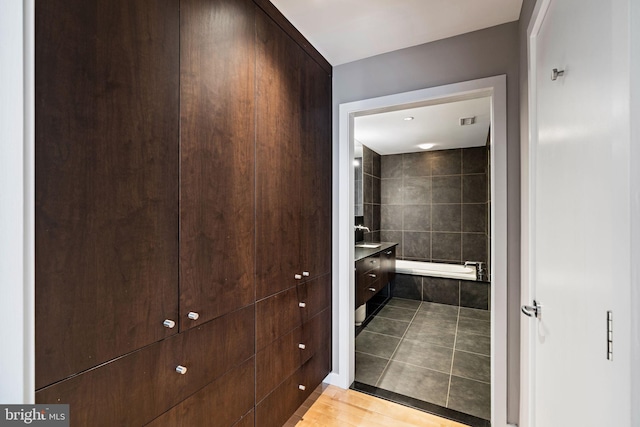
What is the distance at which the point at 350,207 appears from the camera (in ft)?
7.28

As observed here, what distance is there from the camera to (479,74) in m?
1.76

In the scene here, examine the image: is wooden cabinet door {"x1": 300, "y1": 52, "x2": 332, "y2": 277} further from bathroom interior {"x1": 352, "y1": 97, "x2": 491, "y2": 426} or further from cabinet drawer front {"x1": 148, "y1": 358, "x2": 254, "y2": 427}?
cabinet drawer front {"x1": 148, "y1": 358, "x2": 254, "y2": 427}

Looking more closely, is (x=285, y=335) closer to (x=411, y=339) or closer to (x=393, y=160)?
(x=411, y=339)

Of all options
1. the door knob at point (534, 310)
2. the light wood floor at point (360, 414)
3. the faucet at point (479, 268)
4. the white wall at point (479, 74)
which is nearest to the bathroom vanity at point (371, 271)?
the light wood floor at point (360, 414)

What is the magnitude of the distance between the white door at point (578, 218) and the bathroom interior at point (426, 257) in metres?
1.13

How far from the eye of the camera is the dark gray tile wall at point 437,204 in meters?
4.75

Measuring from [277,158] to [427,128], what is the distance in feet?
9.15

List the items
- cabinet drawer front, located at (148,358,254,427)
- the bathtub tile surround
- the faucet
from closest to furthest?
cabinet drawer front, located at (148,358,254,427) < the bathtub tile surround < the faucet

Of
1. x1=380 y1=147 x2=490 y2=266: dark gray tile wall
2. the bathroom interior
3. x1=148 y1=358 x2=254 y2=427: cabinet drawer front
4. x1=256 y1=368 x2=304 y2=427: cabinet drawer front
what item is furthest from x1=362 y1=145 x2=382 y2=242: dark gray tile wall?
x1=148 y1=358 x2=254 y2=427: cabinet drawer front

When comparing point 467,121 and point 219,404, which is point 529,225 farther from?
point 467,121

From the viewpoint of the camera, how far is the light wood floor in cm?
179

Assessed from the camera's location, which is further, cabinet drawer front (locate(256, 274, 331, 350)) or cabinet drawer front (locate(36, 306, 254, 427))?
cabinet drawer front (locate(256, 274, 331, 350))

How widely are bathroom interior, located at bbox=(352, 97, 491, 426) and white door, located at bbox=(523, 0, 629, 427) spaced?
44.5 inches
